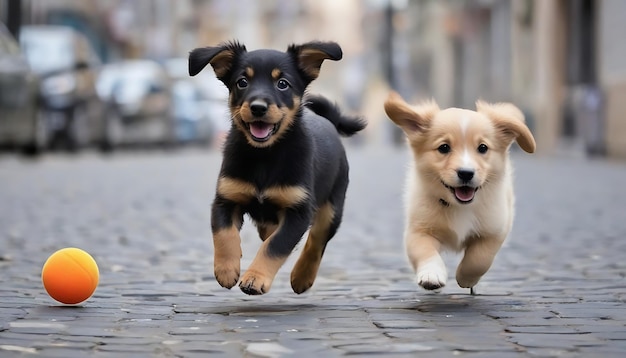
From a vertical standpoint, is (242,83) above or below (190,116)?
above

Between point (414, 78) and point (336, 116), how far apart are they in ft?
164

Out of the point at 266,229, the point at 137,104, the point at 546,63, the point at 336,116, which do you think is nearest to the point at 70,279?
the point at 266,229

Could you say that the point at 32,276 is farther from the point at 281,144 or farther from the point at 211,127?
the point at 211,127

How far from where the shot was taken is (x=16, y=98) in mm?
19453

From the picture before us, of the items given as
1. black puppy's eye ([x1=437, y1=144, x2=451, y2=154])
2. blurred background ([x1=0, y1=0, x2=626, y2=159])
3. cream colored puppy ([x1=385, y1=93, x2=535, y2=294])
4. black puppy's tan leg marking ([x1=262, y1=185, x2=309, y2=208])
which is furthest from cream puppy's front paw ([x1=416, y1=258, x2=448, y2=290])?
blurred background ([x1=0, y1=0, x2=626, y2=159])

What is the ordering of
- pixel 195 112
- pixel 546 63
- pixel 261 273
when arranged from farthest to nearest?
pixel 195 112, pixel 546 63, pixel 261 273

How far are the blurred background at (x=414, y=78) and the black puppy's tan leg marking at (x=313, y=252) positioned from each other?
0.62 m

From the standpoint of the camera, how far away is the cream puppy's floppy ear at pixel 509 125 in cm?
596

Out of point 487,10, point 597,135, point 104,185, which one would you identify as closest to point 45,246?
point 104,185

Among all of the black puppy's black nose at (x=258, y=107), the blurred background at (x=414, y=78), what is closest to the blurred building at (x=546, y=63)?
the blurred background at (x=414, y=78)

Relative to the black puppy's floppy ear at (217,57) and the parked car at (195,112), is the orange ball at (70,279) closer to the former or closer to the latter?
the black puppy's floppy ear at (217,57)

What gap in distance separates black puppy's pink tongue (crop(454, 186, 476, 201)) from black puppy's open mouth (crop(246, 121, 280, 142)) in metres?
0.81

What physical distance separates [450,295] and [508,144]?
76 centimetres

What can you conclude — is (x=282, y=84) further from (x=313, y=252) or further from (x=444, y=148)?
(x=313, y=252)
